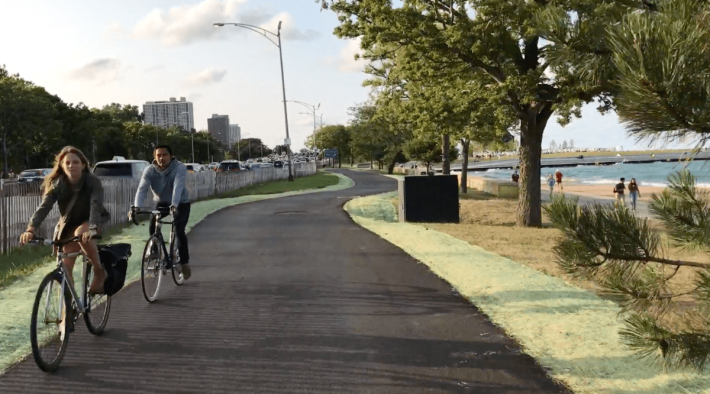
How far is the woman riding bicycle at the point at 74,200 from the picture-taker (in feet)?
18.5

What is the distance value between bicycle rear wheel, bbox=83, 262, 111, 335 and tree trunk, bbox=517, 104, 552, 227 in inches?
563

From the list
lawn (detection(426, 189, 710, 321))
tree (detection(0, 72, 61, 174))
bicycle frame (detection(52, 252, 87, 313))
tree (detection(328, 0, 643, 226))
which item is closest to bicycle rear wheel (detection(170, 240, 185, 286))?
bicycle frame (detection(52, 252, 87, 313))

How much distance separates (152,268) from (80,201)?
1.99 meters

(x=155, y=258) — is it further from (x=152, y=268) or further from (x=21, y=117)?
(x=21, y=117)

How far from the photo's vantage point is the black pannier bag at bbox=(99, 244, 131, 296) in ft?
19.6

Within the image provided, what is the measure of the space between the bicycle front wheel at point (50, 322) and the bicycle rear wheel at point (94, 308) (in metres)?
0.37

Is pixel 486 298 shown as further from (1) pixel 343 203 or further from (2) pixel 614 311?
(1) pixel 343 203

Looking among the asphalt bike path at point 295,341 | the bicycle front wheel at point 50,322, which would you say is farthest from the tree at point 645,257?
the bicycle front wheel at point 50,322

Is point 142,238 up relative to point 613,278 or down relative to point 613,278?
down

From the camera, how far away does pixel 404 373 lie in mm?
4980

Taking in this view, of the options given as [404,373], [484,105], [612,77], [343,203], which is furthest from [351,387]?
[343,203]

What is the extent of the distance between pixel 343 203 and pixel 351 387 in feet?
67.1

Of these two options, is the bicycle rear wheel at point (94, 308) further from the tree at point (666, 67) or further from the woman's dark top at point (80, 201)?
the tree at point (666, 67)

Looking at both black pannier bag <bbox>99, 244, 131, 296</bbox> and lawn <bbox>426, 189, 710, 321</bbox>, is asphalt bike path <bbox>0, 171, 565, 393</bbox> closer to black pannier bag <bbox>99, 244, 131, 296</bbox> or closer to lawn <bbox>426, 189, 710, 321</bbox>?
black pannier bag <bbox>99, 244, 131, 296</bbox>
